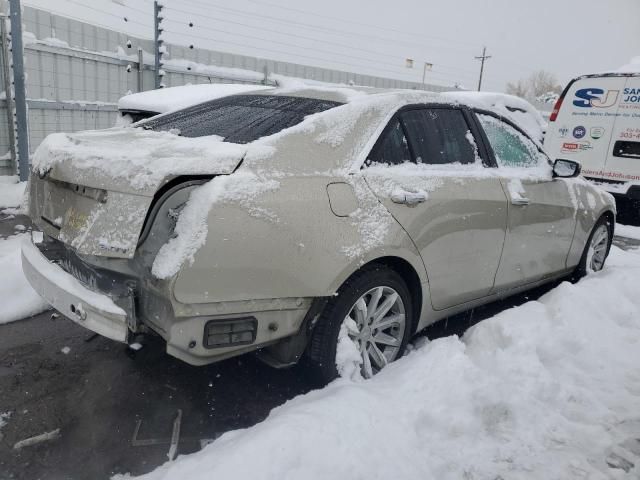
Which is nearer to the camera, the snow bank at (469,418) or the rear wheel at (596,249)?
the snow bank at (469,418)

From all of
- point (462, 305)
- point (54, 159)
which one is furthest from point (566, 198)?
point (54, 159)

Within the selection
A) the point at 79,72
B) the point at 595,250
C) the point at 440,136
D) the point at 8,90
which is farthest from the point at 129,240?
the point at 79,72

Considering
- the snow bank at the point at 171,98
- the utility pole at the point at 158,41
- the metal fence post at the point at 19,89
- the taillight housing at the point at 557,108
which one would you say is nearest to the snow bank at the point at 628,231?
the taillight housing at the point at 557,108

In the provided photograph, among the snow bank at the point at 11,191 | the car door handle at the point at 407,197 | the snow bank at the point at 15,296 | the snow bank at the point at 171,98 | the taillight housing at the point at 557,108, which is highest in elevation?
the taillight housing at the point at 557,108

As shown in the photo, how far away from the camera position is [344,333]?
262cm

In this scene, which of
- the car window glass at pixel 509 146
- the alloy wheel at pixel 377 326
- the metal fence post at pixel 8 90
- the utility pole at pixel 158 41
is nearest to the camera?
the alloy wheel at pixel 377 326

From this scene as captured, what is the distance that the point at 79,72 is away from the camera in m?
7.67

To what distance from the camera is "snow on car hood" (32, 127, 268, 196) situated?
213cm

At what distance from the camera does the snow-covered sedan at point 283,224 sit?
2129 mm

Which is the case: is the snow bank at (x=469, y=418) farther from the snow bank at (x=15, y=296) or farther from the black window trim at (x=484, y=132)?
the snow bank at (x=15, y=296)

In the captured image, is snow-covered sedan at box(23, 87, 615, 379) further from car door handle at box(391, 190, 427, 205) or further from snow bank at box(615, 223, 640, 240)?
snow bank at box(615, 223, 640, 240)

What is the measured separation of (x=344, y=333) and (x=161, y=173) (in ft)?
3.81

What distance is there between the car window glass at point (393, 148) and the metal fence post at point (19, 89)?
5.57m

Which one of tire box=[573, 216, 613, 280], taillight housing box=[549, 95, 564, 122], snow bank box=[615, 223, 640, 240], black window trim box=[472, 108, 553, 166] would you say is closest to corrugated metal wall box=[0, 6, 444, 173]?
taillight housing box=[549, 95, 564, 122]
